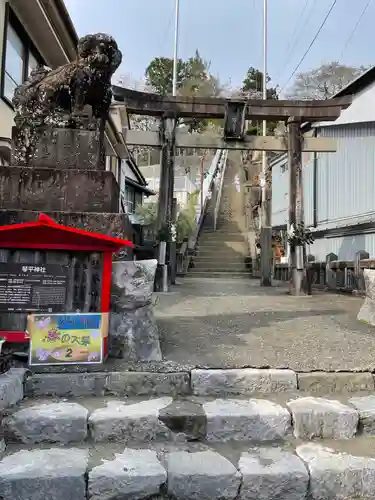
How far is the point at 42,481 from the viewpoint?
2.30 m

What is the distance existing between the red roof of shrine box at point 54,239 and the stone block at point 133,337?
0.63 metres

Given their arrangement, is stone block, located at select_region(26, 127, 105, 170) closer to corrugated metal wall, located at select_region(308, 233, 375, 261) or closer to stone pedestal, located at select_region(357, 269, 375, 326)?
stone pedestal, located at select_region(357, 269, 375, 326)

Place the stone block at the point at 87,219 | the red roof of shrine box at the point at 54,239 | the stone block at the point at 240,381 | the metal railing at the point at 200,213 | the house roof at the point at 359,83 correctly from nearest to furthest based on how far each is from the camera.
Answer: the stone block at the point at 240,381 → the red roof of shrine box at the point at 54,239 → the stone block at the point at 87,219 → the house roof at the point at 359,83 → the metal railing at the point at 200,213

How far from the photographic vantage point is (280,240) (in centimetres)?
2277

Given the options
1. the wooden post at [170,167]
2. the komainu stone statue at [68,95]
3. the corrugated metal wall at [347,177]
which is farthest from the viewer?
the corrugated metal wall at [347,177]

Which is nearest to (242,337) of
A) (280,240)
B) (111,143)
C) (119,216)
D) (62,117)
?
(119,216)

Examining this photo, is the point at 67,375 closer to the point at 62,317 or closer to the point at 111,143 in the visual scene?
the point at 62,317

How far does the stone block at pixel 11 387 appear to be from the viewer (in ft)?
9.13

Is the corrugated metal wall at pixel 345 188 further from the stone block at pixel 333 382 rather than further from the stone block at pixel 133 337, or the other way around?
the stone block at pixel 133 337

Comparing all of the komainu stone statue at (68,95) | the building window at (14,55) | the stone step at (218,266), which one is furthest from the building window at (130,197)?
the komainu stone statue at (68,95)

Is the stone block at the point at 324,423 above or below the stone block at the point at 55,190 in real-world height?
below

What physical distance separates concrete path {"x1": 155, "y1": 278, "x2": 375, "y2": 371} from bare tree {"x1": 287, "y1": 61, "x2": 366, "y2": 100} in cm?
2870

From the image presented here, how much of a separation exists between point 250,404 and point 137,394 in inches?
33.6

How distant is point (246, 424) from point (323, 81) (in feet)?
112
